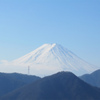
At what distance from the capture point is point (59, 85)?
10206 cm

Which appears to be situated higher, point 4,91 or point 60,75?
point 60,75

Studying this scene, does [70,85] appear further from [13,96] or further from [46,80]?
[13,96]

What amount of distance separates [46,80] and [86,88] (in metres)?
14.0

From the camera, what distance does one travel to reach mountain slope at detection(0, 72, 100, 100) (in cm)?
9306

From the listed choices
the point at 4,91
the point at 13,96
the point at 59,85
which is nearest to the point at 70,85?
the point at 59,85

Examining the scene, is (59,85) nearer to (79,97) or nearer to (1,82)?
(79,97)

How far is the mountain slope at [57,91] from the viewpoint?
93062 millimetres

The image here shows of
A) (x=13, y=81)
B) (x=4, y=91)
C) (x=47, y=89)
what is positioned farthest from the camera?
(x=13, y=81)

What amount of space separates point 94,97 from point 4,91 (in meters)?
39.1

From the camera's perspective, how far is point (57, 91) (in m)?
97.2

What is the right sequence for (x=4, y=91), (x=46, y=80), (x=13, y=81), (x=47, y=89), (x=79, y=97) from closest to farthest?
(x=79, y=97) < (x=47, y=89) < (x=46, y=80) < (x=4, y=91) < (x=13, y=81)

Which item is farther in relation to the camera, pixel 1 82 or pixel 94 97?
pixel 1 82

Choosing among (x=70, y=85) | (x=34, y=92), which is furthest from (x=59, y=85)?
(x=34, y=92)

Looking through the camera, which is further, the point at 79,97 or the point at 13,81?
the point at 13,81
